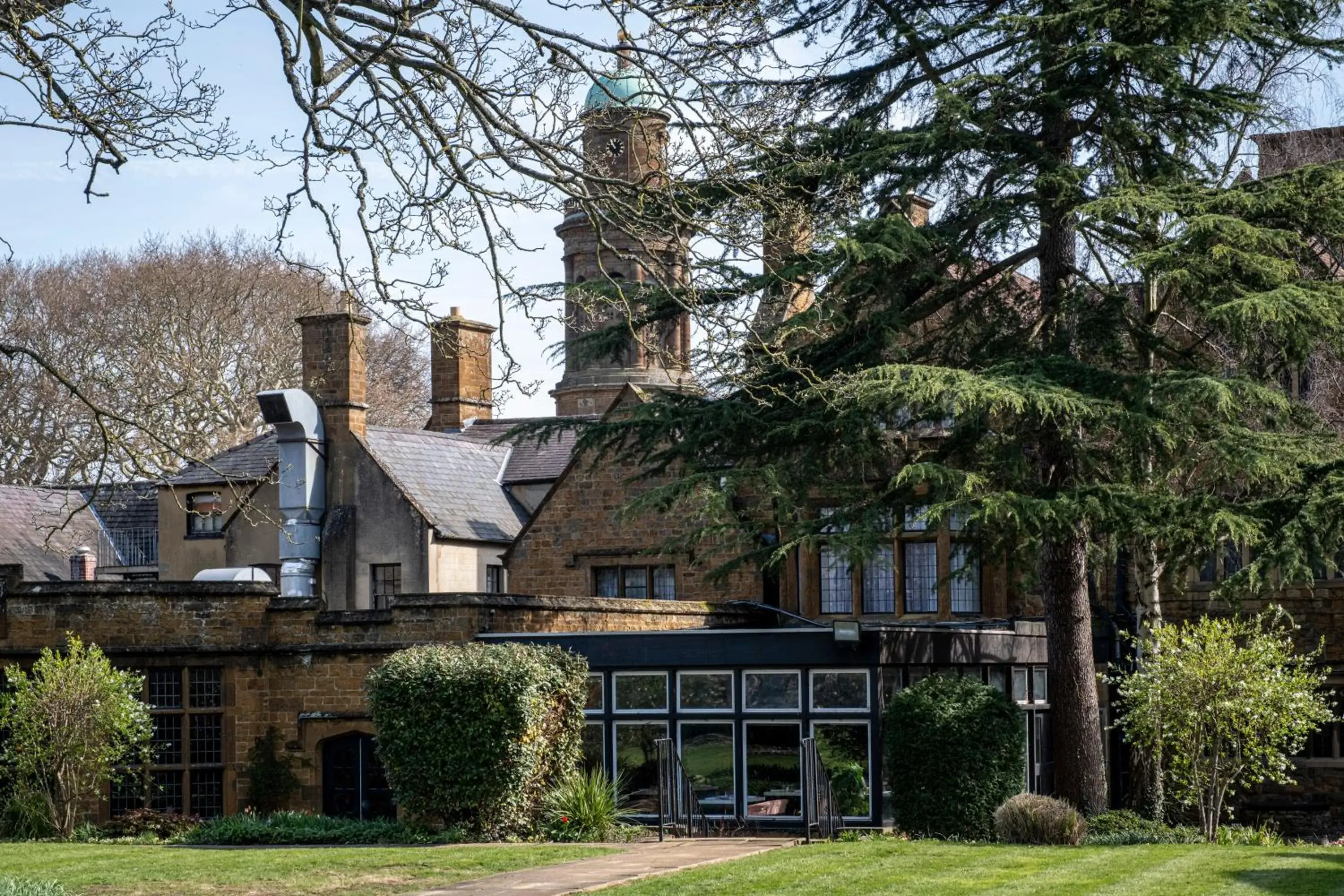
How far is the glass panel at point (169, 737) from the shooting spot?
78.1 ft

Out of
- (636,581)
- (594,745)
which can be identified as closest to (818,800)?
(594,745)

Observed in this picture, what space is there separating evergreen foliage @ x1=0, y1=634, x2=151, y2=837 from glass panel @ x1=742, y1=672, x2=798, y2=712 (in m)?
7.79

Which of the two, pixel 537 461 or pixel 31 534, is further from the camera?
pixel 31 534

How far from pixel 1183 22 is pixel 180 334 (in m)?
31.2

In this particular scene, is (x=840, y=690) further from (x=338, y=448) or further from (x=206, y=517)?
(x=206, y=517)

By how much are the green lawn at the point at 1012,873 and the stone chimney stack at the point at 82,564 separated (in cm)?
2884

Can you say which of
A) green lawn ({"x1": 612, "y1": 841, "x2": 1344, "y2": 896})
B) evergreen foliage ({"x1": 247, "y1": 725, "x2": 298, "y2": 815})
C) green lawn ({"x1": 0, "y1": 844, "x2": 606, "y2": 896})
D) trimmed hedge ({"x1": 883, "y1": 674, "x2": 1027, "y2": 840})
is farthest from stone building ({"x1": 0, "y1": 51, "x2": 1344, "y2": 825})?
green lawn ({"x1": 612, "y1": 841, "x2": 1344, "y2": 896})

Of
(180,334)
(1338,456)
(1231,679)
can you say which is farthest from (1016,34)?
(180,334)

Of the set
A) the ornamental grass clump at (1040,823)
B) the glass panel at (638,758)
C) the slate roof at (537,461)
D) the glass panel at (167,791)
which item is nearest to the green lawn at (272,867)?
the glass panel at (638,758)

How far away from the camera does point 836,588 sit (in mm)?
28734

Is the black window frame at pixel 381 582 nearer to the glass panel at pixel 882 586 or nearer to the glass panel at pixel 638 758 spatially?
the glass panel at pixel 882 586

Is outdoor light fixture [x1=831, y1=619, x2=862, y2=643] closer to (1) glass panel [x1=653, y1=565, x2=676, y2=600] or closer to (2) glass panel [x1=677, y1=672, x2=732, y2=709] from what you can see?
(2) glass panel [x1=677, y1=672, x2=732, y2=709]

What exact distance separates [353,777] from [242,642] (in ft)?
7.81

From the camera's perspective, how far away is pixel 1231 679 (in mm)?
19062
